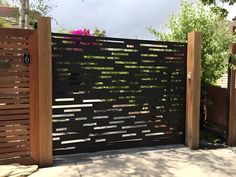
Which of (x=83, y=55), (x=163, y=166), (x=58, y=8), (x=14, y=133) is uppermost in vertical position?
(x=58, y=8)

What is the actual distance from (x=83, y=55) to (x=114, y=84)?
76 centimetres

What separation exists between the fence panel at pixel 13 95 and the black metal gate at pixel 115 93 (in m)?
0.51

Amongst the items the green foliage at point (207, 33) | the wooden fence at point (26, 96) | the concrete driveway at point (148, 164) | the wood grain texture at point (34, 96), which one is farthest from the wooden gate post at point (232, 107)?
the wood grain texture at point (34, 96)

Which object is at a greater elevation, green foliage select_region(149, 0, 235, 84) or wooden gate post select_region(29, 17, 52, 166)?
green foliage select_region(149, 0, 235, 84)

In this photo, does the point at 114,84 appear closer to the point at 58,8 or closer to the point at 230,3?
the point at 230,3

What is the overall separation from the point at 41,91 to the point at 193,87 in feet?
9.05

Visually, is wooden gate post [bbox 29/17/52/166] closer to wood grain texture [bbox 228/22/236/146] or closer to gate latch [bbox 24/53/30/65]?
gate latch [bbox 24/53/30/65]

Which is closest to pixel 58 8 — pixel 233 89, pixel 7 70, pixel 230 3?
pixel 7 70

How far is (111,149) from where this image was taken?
17.8ft

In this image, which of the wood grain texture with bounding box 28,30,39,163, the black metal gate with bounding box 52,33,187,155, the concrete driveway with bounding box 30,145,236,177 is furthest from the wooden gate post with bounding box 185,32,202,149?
the wood grain texture with bounding box 28,30,39,163

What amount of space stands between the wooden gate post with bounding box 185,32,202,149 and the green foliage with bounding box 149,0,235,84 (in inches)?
32.8

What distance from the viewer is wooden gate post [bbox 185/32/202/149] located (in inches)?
219

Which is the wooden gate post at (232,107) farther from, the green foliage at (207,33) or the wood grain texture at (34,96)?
the wood grain texture at (34,96)

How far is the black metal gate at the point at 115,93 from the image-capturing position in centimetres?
497
